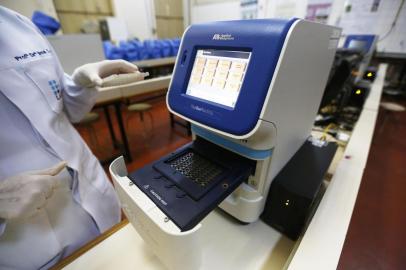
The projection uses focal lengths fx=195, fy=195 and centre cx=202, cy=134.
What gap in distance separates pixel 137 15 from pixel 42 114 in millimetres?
5188

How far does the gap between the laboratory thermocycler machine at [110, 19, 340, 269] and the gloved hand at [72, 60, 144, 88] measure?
20cm

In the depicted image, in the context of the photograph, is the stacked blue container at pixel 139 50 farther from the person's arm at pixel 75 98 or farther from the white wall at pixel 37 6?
the person's arm at pixel 75 98

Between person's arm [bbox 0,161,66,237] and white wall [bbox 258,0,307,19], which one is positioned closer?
person's arm [bbox 0,161,66,237]

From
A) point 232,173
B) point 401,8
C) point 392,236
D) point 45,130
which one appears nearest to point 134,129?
point 45,130

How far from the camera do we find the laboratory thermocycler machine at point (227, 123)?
409 mm

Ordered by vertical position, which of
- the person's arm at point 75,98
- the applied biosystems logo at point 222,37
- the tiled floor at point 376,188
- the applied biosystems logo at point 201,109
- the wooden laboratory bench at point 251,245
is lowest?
the tiled floor at point 376,188

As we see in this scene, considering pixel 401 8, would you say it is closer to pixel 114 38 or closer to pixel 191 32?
pixel 191 32

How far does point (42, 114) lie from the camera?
0.59 m

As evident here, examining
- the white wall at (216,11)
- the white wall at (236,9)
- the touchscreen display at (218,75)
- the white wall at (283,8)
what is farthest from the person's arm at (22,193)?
→ the white wall at (216,11)

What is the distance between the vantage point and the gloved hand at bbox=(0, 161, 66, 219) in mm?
459

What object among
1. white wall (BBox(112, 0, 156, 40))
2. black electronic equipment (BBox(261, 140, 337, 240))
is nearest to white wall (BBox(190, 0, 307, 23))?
white wall (BBox(112, 0, 156, 40))

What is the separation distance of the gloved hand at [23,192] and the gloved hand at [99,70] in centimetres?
31

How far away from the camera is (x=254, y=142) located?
1.63 feet

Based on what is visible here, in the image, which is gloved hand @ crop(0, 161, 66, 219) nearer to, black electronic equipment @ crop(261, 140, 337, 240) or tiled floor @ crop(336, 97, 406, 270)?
black electronic equipment @ crop(261, 140, 337, 240)
